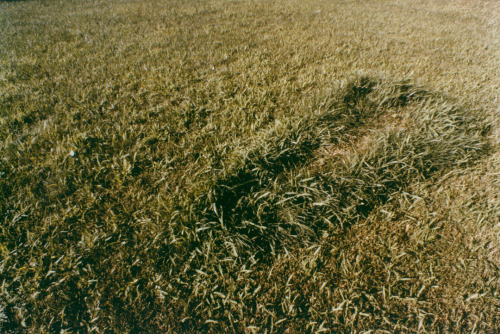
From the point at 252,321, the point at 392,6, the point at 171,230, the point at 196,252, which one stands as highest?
the point at 392,6

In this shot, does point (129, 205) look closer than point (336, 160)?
Yes

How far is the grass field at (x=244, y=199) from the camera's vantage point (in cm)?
189

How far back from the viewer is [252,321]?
1.84m

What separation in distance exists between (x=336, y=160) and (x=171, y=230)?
2.16 metres

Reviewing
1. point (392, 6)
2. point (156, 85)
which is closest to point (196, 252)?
point (156, 85)

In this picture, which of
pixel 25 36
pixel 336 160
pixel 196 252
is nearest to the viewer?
pixel 196 252

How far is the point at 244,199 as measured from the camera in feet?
8.20

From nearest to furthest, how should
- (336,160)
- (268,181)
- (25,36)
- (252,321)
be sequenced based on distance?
(252,321), (268,181), (336,160), (25,36)

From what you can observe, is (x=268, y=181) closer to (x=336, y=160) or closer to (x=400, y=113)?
(x=336, y=160)

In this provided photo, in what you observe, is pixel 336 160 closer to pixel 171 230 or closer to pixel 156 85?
pixel 171 230

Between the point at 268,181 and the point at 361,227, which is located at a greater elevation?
the point at 268,181

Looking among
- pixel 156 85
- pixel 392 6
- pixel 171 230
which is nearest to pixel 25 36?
pixel 156 85

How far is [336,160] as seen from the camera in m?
3.06

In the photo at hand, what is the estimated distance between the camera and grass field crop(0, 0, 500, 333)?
1887mm
